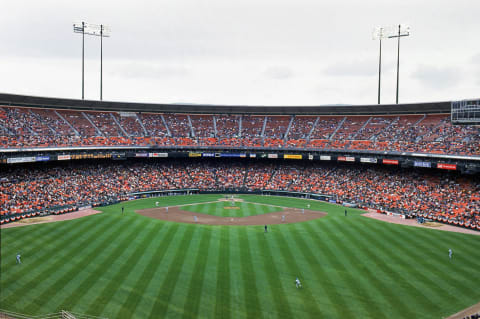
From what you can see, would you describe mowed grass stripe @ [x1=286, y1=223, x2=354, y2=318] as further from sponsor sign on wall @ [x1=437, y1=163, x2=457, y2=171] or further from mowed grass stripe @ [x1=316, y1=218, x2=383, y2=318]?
sponsor sign on wall @ [x1=437, y1=163, x2=457, y2=171]

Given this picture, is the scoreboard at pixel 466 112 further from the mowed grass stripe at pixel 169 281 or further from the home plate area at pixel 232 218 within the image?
the mowed grass stripe at pixel 169 281

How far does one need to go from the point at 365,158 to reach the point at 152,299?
135 feet

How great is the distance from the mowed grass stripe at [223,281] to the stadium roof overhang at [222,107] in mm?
42199

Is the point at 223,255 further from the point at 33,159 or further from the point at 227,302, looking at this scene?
the point at 33,159

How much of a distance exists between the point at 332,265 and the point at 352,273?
1.76 m

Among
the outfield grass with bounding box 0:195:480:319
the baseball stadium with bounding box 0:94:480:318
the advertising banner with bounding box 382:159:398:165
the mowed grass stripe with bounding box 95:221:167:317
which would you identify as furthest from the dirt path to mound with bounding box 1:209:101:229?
the advertising banner with bounding box 382:159:398:165

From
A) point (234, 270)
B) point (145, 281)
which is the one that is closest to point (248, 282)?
point (234, 270)

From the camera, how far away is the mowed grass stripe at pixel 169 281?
2062cm

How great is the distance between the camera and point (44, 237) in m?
31.2

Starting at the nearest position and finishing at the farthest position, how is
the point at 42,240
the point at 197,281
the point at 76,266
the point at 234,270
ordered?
the point at 197,281 < the point at 76,266 < the point at 234,270 < the point at 42,240

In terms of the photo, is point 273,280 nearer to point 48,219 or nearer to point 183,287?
point 183,287

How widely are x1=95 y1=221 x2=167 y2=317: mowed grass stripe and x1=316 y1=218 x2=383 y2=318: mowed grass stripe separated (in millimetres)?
14073

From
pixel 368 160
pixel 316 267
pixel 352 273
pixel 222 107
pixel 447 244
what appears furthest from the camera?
pixel 222 107

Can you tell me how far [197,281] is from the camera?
2419cm
